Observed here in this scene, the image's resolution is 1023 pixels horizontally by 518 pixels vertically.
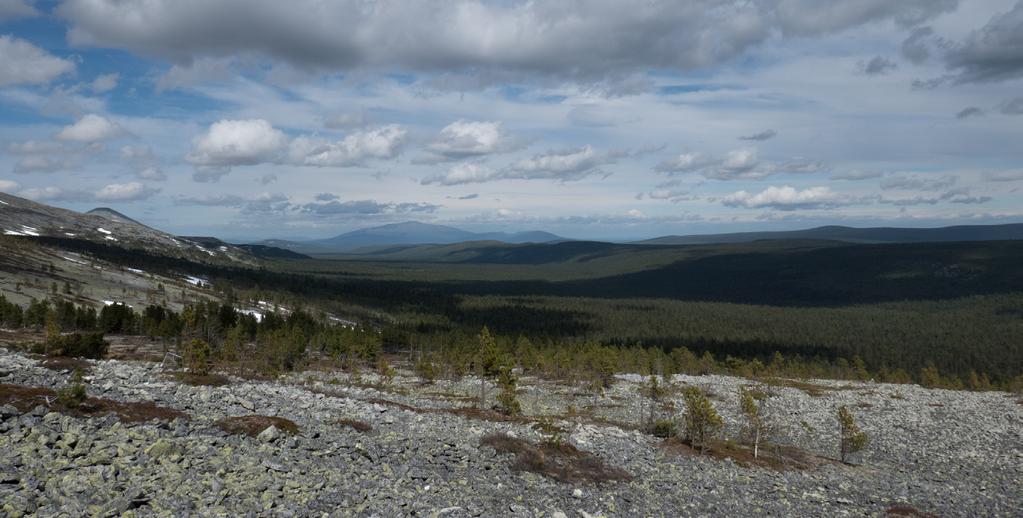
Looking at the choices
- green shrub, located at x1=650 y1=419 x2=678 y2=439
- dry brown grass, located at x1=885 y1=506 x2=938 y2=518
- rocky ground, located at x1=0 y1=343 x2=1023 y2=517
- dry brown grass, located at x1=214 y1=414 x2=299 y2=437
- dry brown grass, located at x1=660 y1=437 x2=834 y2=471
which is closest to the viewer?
rocky ground, located at x1=0 y1=343 x2=1023 y2=517

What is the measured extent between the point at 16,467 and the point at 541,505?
72.0ft

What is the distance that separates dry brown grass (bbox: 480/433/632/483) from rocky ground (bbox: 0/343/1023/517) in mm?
670

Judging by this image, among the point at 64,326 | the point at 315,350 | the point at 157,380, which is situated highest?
the point at 157,380

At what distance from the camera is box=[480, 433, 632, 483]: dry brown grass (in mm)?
31781

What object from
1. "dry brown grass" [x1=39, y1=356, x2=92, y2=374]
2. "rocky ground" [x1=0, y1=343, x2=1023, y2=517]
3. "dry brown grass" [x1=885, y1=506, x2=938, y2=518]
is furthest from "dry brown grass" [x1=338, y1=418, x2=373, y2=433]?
"dry brown grass" [x1=885, y1=506, x2=938, y2=518]

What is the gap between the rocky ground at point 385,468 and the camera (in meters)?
21.2

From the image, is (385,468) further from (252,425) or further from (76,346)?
(76,346)

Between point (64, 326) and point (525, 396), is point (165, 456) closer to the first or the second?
point (525, 396)

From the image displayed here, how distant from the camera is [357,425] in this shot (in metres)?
36.0

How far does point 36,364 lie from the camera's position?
4025 centimetres

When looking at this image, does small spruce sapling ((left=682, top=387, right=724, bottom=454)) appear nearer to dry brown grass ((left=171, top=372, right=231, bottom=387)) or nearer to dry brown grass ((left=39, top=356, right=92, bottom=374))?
dry brown grass ((left=171, top=372, right=231, bottom=387))

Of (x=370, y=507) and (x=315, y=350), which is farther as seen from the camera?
(x=315, y=350)

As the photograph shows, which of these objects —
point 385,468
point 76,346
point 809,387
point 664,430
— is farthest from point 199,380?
point 809,387

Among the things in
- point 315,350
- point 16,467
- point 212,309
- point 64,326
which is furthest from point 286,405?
point 212,309
